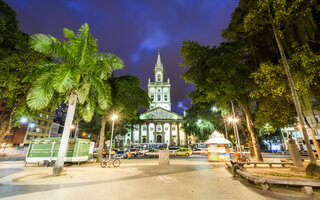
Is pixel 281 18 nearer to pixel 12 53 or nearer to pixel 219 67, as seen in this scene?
pixel 219 67

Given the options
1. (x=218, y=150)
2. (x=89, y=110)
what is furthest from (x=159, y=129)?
A: (x=89, y=110)

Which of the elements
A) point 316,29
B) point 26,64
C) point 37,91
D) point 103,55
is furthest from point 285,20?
point 26,64

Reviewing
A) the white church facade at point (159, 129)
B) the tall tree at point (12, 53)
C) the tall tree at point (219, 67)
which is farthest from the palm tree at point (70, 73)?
the white church facade at point (159, 129)

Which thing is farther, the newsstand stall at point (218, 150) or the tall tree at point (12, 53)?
the newsstand stall at point (218, 150)

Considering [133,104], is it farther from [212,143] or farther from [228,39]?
[228,39]

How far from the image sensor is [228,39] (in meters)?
13.2

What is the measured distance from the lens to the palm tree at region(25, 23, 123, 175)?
8.34m

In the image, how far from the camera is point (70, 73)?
28.5 feet

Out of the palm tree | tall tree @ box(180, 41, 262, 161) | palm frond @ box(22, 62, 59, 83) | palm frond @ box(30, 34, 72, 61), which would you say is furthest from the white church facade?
palm frond @ box(22, 62, 59, 83)

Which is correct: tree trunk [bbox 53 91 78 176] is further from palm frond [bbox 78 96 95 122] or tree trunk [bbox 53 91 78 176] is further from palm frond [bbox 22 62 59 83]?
palm frond [bbox 22 62 59 83]

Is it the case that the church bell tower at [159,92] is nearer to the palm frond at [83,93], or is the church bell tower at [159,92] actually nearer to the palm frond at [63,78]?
the palm frond at [83,93]

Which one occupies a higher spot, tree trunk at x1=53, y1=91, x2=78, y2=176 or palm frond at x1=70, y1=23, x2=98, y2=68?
palm frond at x1=70, y1=23, x2=98, y2=68

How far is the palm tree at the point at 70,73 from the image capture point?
8344mm

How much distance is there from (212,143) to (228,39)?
11799 millimetres
